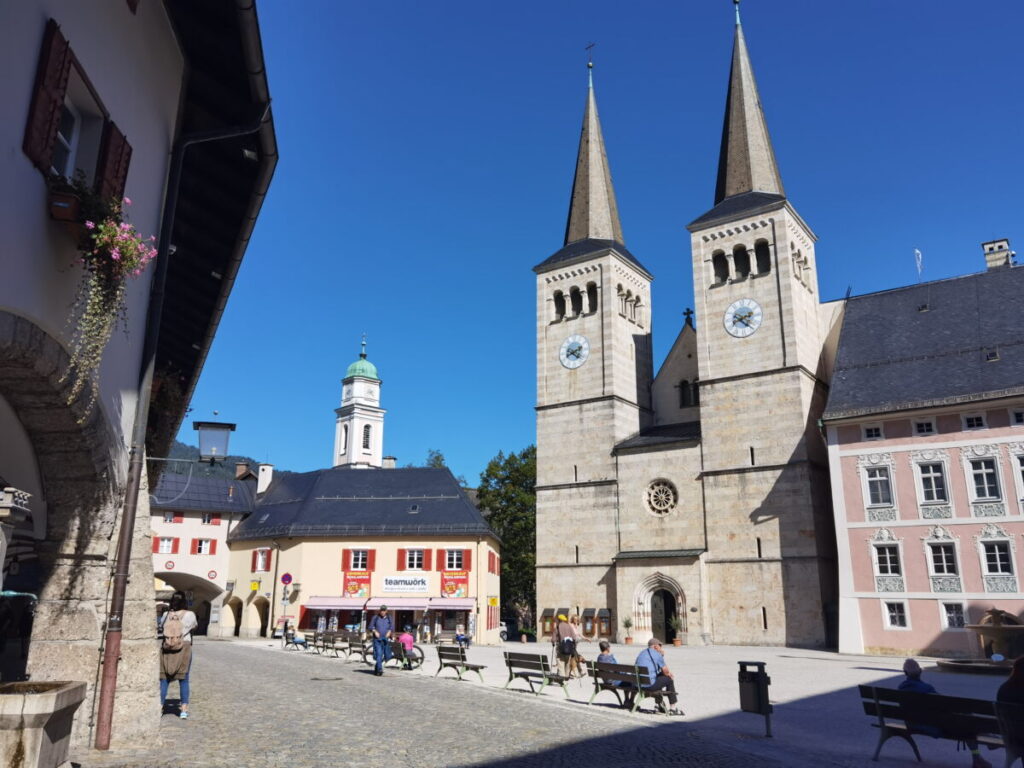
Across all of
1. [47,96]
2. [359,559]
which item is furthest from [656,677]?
[359,559]

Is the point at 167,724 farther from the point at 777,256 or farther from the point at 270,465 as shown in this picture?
the point at 270,465

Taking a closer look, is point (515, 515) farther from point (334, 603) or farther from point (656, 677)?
point (656, 677)

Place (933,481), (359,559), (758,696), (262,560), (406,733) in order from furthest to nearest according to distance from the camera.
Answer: (262,560) < (359,559) < (933,481) < (758,696) < (406,733)

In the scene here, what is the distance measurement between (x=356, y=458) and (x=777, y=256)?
2230 inches

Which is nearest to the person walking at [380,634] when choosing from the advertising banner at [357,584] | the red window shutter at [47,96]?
the red window shutter at [47,96]

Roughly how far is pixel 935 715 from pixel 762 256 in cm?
3117

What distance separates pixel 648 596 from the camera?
36188 mm

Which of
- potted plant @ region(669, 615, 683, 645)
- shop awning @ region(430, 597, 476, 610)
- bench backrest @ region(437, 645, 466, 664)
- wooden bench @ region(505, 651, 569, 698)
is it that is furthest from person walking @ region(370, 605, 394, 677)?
shop awning @ region(430, 597, 476, 610)

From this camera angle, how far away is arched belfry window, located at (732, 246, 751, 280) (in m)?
38.0

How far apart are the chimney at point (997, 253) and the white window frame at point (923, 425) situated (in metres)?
12.6

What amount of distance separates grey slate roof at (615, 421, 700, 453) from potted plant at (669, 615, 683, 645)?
7748 millimetres

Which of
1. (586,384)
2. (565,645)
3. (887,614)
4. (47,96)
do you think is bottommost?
(565,645)

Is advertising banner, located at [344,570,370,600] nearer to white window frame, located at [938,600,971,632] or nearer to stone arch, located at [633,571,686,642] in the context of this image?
stone arch, located at [633,571,686,642]

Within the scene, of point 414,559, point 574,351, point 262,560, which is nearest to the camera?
point 574,351
